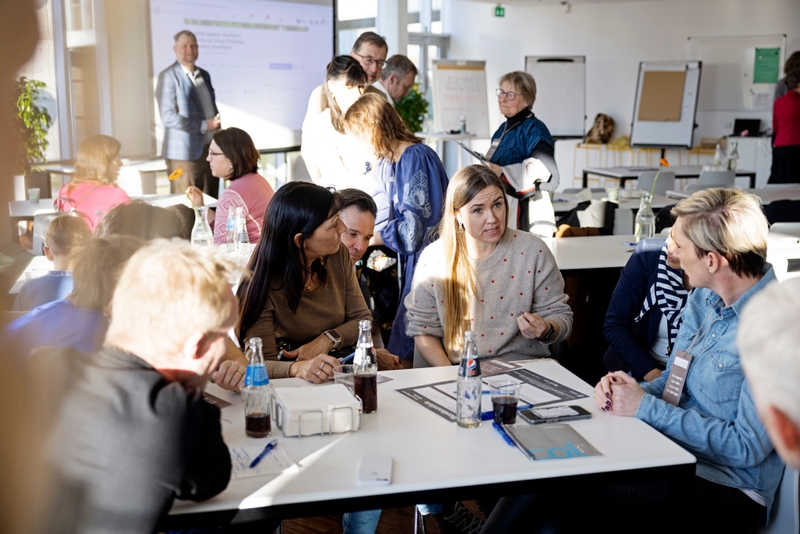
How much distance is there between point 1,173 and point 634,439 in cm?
163

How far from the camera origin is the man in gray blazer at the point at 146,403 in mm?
1267

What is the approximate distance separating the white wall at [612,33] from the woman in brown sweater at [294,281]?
9.69m

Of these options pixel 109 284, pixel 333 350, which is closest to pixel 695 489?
pixel 333 350

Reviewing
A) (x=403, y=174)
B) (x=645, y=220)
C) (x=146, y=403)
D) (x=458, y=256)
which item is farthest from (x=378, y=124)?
(x=146, y=403)

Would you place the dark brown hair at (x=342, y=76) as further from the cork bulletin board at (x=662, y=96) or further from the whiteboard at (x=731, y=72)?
the whiteboard at (x=731, y=72)

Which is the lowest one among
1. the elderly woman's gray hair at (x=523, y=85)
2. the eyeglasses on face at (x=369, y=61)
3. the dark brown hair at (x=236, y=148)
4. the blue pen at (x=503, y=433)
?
the blue pen at (x=503, y=433)

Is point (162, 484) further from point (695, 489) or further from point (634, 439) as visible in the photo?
point (695, 489)

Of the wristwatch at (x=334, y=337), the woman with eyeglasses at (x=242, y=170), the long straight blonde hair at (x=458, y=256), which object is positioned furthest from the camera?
the woman with eyeglasses at (x=242, y=170)

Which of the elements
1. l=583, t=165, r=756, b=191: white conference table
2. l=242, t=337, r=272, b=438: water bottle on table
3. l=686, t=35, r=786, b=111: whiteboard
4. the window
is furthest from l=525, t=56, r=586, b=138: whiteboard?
l=242, t=337, r=272, b=438: water bottle on table

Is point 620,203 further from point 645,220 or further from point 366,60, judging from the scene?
point 366,60

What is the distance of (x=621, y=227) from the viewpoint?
18.3ft

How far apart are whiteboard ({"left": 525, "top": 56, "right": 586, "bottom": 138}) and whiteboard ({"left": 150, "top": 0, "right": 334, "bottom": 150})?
16.7 feet

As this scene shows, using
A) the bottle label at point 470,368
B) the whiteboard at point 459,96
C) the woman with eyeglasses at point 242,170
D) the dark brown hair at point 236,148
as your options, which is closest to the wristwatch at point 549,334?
the bottle label at point 470,368

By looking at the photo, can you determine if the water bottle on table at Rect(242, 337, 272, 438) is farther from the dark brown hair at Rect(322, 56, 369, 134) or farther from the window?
the window
